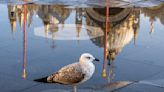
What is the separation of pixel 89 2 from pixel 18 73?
16781 mm

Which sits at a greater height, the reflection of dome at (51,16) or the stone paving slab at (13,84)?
the reflection of dome at (51,16)

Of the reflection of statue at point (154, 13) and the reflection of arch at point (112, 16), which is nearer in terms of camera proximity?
the reflection of arch at point (112, 16)

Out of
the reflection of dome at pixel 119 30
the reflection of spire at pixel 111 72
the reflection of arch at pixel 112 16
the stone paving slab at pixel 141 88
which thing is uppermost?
the reflection of arch at pixel 112 16

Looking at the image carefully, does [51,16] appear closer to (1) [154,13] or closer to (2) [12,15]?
(2) [12,15]

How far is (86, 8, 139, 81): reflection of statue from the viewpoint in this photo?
17959 millimetres

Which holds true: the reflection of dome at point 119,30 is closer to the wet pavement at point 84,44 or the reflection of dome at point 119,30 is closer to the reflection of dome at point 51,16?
the wet pavement at point 84,44

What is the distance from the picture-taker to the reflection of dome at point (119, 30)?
58.6 ft

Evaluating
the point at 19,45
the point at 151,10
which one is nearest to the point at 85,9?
the point at 151,10

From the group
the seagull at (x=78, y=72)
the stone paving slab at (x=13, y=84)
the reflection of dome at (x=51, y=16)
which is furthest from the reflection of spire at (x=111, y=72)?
the reflection of dome at (x=51, y=16)

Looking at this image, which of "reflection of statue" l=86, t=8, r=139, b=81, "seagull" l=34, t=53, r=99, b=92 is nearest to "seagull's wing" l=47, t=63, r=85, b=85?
"seagull" l=34, t=53, r=99, b=92

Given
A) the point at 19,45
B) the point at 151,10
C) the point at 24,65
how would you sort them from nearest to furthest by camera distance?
the point at 24,65
the point at 19,45
the point at 151,10

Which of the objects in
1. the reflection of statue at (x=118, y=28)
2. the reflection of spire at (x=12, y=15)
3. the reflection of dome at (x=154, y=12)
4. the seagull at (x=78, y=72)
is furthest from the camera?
the reflection of dome at (x=154, y=12)

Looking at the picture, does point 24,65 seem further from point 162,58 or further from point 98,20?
point 98,20

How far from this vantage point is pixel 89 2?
95.6 ft
